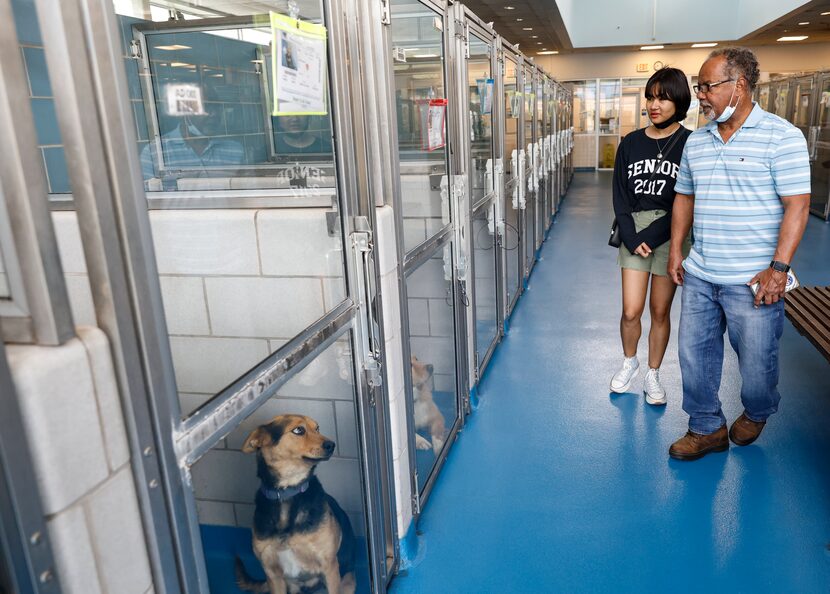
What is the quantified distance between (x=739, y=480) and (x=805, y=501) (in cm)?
24

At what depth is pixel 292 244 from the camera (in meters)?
1.63

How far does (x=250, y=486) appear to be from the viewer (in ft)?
4.31

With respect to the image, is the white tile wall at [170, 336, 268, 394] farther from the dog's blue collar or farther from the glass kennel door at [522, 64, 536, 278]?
the glass kennel door at [522, 64, 536, 278]

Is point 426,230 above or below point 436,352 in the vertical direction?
above

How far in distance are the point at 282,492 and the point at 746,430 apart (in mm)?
2242

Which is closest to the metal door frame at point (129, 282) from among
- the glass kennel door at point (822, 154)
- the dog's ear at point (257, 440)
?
the dog's ear at point (257, 440)

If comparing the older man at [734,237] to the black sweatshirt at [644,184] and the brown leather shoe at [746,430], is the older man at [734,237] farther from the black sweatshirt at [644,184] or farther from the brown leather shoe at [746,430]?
the black sweatshirt at [644,184]

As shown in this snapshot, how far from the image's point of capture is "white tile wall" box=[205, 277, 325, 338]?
1516 millimetres

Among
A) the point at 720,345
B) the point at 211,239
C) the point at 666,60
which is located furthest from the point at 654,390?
the point at 666,60

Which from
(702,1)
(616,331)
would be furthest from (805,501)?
(702,1)

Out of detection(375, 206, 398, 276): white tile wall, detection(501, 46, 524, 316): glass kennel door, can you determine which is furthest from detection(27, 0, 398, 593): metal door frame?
detection(501, 46, 524, 316): glass kennel door

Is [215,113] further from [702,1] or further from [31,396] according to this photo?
[702,1]

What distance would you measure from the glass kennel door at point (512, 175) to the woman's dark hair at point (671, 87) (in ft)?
4.48

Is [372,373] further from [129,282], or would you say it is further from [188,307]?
[129,282]
